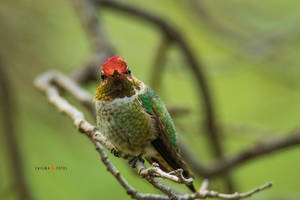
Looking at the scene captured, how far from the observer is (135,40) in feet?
21.2

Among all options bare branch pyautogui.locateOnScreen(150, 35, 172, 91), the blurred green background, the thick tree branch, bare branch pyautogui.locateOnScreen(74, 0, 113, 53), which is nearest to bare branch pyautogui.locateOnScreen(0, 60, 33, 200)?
the blurred green background

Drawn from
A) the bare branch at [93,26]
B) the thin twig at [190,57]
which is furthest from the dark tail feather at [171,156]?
the thin twig at [190,57]

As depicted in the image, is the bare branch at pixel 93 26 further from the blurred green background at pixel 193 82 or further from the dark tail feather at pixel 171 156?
the dark tail feather at pixel 171 156

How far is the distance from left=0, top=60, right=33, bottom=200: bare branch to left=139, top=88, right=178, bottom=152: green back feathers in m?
2.15

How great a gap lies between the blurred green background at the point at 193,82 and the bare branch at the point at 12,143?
0.16m

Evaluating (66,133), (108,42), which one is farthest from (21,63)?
(108,42)

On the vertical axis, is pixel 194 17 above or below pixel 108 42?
Answer: above

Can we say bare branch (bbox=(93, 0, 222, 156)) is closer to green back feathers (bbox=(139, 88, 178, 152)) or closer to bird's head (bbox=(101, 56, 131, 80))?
green back feathers (bbox=(139, 88, 178, 152))

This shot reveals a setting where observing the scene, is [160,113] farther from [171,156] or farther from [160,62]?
[160,62]

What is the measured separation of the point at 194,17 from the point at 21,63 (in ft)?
7.13

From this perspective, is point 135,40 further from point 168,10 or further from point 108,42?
point 108,42

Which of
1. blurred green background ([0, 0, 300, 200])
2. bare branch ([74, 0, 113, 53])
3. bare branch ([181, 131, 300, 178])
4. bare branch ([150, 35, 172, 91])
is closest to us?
bare branch ([181, 131, 300, 178])

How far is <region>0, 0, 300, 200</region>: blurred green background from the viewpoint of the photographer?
14.4ft

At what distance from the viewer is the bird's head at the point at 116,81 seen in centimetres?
173
